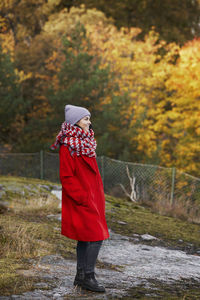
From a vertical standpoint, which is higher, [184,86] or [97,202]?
[184,86]

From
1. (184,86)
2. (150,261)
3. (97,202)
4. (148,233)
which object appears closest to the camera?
(97,202)

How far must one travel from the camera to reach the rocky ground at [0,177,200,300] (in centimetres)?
390

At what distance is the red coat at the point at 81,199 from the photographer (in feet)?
12.8

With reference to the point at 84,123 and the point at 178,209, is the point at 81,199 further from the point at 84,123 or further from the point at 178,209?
the point at 178,209

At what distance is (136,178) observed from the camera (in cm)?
1409

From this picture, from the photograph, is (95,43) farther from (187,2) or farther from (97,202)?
(97,202)

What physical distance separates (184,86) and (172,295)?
16325 mm

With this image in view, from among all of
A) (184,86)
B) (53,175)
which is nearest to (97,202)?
(53,175)

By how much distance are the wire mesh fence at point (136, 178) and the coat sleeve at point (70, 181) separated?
8.31 meters

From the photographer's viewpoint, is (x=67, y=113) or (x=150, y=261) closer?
(x=67, y=113)

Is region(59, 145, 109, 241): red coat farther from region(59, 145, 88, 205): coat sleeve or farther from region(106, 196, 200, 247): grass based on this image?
region(106, 196, 200, 247): grass

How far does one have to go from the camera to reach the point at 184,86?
19.7m

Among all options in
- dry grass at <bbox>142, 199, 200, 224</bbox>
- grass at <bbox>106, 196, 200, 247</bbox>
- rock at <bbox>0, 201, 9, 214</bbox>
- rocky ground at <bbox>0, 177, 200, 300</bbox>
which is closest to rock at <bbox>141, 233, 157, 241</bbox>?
rocky ground at <bbox>0, 177, 200, 300</bbox>

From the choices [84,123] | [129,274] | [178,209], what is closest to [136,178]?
[178,209]
